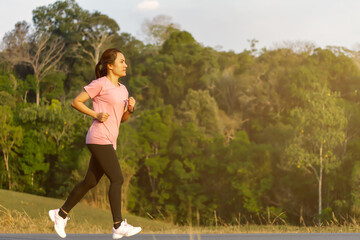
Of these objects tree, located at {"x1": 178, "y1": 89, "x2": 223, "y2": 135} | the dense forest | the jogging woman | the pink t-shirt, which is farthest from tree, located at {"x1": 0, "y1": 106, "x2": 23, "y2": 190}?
→ the pink t-shirt

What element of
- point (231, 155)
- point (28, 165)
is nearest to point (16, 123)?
point (28, 165)

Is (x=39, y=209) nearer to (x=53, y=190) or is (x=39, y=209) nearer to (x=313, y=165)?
(x=53, y=190)

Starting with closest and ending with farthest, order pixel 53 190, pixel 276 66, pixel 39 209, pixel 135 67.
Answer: pixel 39 209 → pixel 53 190 → pixel 276 66 → pixel 135 67

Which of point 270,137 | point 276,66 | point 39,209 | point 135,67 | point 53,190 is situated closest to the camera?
point 39,209

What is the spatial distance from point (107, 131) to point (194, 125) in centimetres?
3878

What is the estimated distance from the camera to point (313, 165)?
1531 inches

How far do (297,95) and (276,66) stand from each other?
463cm

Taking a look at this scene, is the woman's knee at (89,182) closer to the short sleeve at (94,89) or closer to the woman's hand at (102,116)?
the woman's hand at (102,116)

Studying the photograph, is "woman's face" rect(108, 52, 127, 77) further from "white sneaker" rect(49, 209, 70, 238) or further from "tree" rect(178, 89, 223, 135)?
"tree" rect(178, 89, 223, 135)

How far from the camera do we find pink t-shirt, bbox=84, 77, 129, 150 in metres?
5.71

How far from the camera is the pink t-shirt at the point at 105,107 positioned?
5.71 metres

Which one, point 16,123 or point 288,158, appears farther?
point 16,123

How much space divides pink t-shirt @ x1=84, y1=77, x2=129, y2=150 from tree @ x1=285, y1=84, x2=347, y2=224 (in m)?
32.3

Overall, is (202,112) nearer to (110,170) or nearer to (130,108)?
(130,108)
